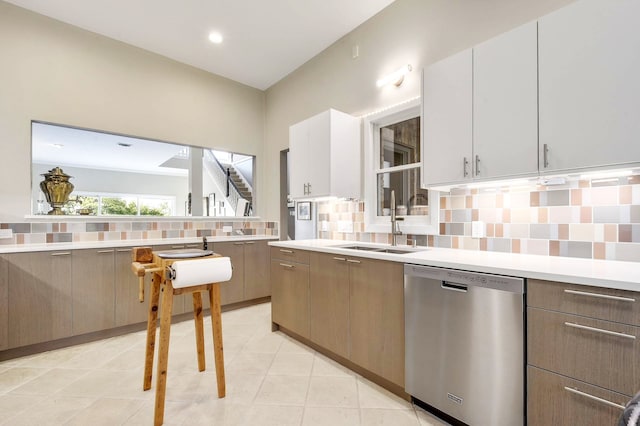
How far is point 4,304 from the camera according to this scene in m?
2.40

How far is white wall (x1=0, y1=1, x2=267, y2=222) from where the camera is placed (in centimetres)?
280

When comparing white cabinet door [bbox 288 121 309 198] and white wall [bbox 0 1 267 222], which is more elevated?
white wall [bbox 0 1 267 222]

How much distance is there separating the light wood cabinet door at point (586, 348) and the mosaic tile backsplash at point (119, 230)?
140 inches

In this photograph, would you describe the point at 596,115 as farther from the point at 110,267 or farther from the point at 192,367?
the point at 110,267

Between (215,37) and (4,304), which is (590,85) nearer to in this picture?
(215,37)

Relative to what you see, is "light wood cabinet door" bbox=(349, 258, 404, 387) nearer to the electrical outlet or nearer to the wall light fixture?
the electrical outlet

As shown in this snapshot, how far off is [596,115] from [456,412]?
171cm

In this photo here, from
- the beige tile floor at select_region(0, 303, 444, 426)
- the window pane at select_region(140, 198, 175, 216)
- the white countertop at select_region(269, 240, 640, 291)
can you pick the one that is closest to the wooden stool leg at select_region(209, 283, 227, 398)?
the beige tile floor at select_region(0, 303, 444, 426)

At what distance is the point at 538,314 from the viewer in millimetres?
1337

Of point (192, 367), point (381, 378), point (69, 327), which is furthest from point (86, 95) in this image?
point (381, 378)

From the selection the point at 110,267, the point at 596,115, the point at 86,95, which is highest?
the point at 86,95

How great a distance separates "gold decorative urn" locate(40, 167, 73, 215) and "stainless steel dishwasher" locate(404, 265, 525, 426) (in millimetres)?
3593

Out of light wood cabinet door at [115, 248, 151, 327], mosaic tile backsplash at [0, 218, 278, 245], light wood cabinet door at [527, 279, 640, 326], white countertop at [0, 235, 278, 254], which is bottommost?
light wood cabinet door at [115, 248, 151, 327]

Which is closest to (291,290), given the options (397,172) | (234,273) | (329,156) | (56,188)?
(234,273)
